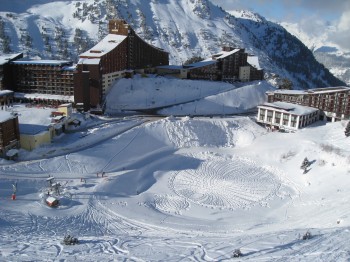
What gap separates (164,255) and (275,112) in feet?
142

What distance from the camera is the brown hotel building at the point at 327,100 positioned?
60.0 m

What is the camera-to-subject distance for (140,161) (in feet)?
160

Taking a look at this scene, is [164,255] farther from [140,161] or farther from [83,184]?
[140,161]

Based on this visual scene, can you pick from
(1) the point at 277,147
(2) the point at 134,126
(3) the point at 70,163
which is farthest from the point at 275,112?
(3) the point at 70,163

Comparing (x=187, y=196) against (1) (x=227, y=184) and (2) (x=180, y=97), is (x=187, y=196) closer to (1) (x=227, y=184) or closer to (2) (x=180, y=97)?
(1) (x=227, y=184)

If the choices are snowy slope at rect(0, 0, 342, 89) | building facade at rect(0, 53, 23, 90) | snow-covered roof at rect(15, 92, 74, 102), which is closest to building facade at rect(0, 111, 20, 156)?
snow-covered roof at rect(15, 92, 74, 102)

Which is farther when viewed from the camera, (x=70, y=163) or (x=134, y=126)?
(x=134, y=126)

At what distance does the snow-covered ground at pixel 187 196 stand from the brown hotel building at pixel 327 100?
11.8ft

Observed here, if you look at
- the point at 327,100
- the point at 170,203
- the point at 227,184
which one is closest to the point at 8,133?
the point at 170,203

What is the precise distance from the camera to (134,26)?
166m

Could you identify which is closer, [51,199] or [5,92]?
[51,199]

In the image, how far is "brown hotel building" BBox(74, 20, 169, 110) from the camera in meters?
59.8

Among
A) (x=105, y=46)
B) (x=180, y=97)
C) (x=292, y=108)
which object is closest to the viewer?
(x=292, y=108)

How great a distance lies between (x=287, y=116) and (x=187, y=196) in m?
26.9
